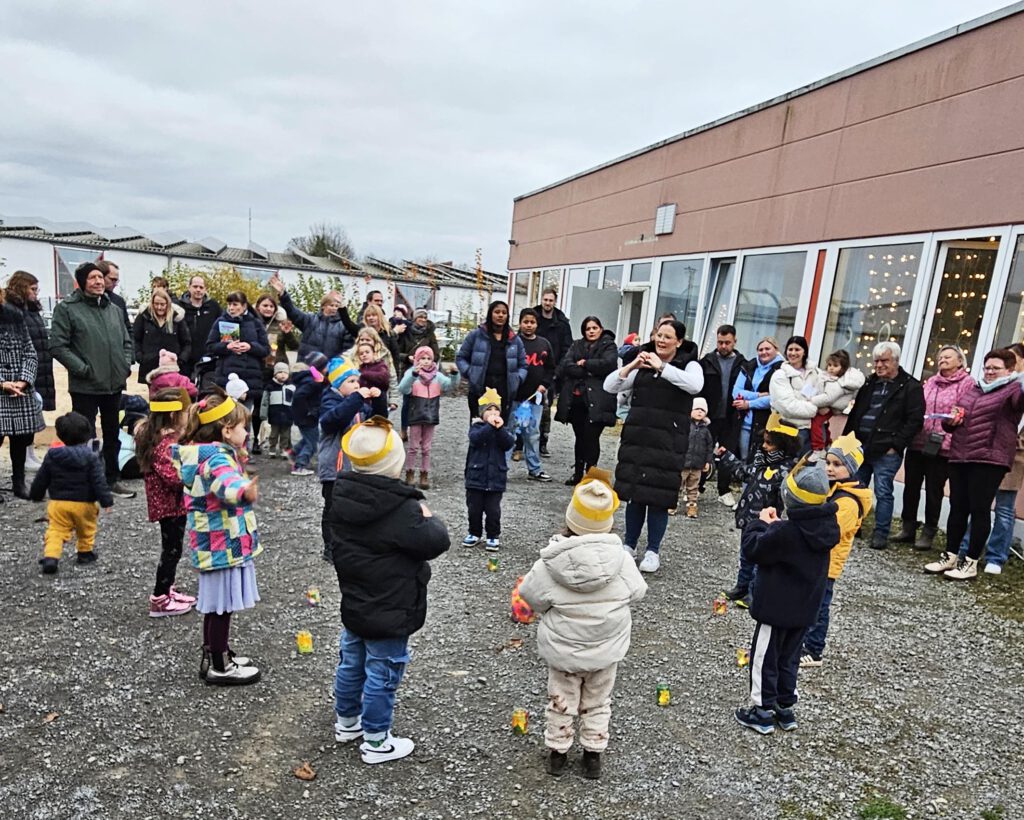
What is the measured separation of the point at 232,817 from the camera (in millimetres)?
2674

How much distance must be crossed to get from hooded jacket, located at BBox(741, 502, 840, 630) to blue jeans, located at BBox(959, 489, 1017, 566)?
365 centimetres

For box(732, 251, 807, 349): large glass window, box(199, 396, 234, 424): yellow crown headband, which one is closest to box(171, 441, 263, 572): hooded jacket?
box(199, 396, 234, 424): yellow crown headband

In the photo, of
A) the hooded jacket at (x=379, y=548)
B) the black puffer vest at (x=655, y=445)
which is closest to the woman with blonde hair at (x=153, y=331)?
the black puffer vest at (x=655, y=445)

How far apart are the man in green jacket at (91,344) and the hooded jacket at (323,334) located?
81.0 inches

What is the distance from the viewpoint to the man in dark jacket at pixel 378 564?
9.54 ft

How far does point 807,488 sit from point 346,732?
8.26 feet

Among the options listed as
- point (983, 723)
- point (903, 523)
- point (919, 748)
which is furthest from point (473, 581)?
point (903, 523)

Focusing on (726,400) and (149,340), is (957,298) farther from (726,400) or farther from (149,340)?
(149,340)

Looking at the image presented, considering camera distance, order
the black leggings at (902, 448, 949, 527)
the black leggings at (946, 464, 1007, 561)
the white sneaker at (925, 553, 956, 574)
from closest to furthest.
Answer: the black leggings at (946, 464, 1007, 561) < the white sneaker at (925, 553, 956, 574) < the black leggings at (902, 448, 949, 527)

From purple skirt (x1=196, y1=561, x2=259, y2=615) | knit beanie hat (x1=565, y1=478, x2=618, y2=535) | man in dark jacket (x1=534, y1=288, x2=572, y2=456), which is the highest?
man in dark jacket (x1=534, y1=288, x2=572, y2=456)

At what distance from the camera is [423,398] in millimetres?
7246

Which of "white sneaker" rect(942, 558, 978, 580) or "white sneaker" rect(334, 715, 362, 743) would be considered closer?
"white sneaker" rect(334, 715, 362, 743)

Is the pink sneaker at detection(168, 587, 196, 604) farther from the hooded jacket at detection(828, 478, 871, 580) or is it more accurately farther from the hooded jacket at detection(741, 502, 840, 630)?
the hooded jacket at detection(828, 478, 871, 580)

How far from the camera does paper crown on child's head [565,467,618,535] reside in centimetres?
294
